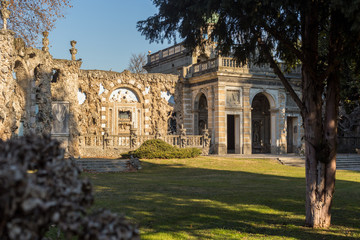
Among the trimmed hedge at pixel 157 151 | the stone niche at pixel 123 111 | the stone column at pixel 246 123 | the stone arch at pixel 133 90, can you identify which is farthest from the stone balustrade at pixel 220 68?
the trimmed hedge at pixel 157 151

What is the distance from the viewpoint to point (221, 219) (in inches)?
339

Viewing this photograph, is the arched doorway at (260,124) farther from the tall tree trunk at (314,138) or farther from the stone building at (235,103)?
the tall tree trunk at (314,138)

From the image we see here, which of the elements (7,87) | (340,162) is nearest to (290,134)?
(340,162)

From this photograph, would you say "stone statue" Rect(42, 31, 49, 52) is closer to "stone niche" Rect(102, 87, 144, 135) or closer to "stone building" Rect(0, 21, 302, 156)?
"stone building" Rect(0, 21, 302, 156)

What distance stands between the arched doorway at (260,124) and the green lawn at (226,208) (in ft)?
62.7

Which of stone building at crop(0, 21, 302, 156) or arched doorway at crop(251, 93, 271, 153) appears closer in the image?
stone building at crop(0, 21, 302, 156)

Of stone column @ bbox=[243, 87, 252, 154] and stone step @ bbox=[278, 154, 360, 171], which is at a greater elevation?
stone column @ bbox=[243, 87, 252, 154]

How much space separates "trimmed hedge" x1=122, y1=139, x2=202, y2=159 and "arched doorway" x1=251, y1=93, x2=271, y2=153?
1219 centimetres

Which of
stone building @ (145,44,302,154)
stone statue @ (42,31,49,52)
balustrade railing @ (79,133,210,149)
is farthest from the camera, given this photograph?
stone building @ (145,44,302,154)

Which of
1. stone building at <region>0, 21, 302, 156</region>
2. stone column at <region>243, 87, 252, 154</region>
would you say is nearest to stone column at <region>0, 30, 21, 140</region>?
stone building at <region>0, 21, 302, 156</region>

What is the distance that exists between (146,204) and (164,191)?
106 inches

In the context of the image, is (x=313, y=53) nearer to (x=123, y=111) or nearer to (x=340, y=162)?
(x=340, y=162)

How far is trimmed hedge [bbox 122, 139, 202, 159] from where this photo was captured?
77.5 ft

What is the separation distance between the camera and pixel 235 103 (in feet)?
103
